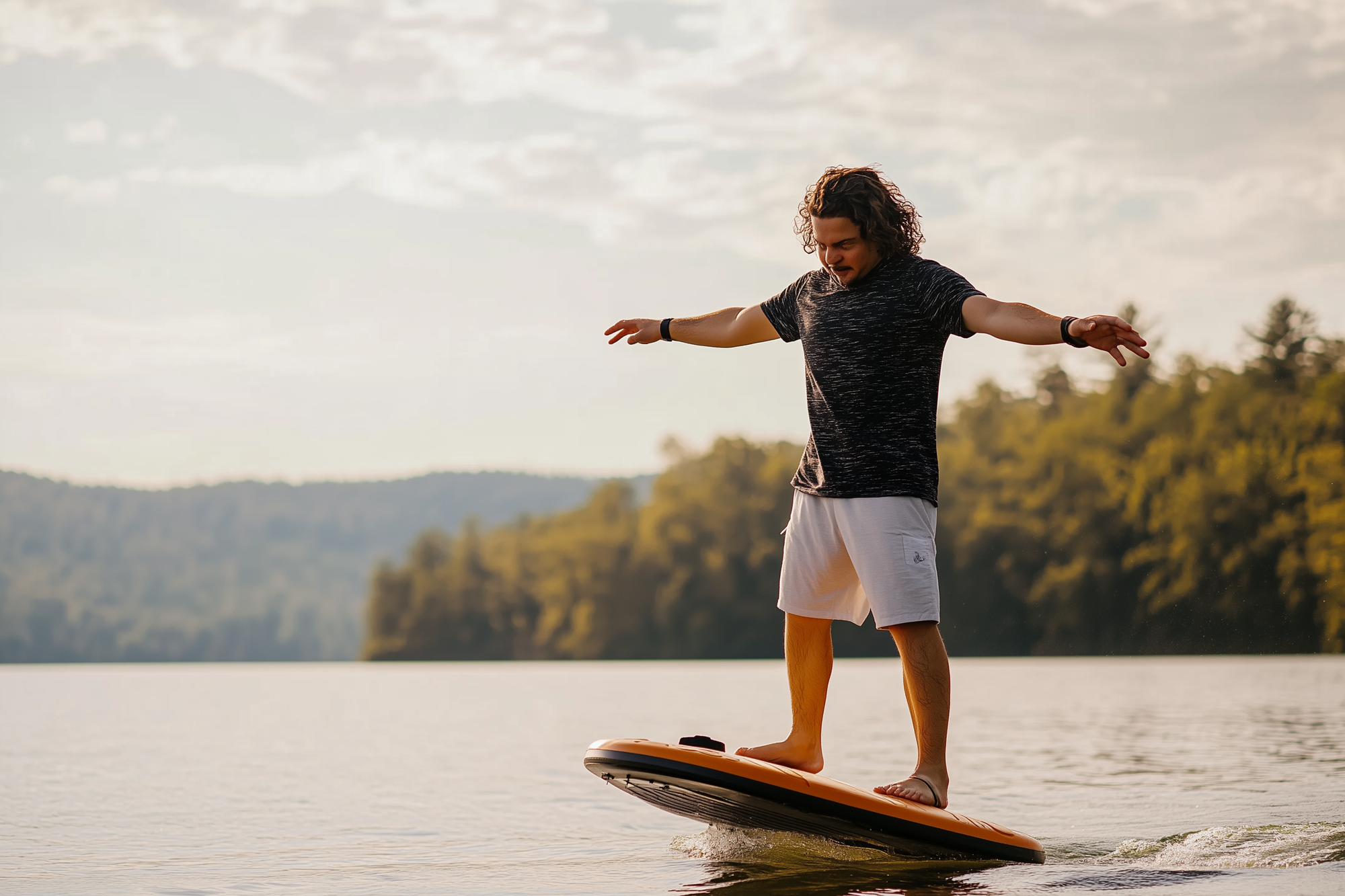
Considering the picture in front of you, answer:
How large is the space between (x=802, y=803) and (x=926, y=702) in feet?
1.83

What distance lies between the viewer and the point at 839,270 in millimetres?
4836

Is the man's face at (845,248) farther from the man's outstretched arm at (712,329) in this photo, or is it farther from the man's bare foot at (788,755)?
the man's bare foot at (788,755)

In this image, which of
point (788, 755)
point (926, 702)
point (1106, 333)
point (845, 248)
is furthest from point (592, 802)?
point (1106, 333)

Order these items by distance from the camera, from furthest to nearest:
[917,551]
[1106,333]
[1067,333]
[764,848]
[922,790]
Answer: [764,848] → [922,790] → [917,551] → [1067,333] → [1106,333]

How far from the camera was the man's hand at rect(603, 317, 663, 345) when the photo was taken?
556 centimetres

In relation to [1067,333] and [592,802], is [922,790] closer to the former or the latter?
[1067,333]

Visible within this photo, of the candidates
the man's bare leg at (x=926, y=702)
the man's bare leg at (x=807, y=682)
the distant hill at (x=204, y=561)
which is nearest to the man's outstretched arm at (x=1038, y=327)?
the man's bare leg at (x=926, y=702)

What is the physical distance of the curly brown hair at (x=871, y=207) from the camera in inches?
186

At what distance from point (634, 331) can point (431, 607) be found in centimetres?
8499

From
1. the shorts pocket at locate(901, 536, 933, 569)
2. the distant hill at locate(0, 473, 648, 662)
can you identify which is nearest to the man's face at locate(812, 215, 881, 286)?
the shorts pocket at locate(901, 536, 933, 569)

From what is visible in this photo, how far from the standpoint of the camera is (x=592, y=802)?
6988 millimetres

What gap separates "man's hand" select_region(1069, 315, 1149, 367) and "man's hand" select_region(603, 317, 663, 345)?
1.85m

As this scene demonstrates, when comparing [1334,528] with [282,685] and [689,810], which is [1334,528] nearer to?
[282,685]

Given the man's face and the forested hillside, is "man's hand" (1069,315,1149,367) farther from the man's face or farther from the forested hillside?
the forested hillside
